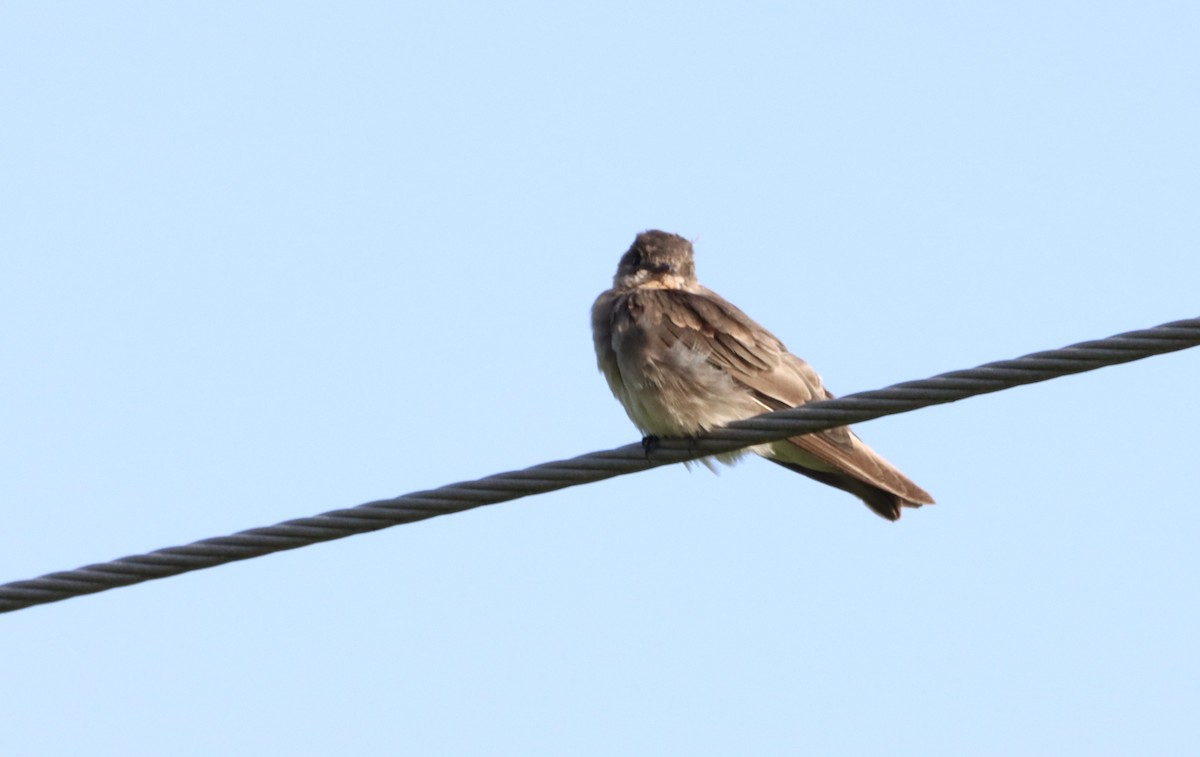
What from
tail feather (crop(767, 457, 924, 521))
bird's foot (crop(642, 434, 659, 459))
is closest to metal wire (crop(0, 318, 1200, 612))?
bird's foot (crop(642, 434, 659, 459))

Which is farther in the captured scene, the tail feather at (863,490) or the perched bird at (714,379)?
the tail feather at (863,490)

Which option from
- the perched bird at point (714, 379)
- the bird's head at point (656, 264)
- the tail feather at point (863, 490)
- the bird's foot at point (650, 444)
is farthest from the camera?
the bird's head at point (656, 264)

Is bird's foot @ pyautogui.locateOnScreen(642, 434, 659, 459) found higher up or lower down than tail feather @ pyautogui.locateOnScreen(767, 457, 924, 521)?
higher up

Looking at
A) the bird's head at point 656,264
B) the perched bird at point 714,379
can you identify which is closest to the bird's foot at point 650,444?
the perched bird at point 714,379

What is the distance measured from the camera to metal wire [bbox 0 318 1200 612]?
5594 millimetres

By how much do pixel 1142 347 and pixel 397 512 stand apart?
8.22 ft

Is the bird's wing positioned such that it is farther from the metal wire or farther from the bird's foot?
the metal wire

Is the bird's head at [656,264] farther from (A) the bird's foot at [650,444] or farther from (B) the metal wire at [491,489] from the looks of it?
(B) the metal wire at [491,489]

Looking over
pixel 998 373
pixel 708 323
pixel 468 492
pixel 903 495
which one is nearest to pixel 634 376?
pixel 708 323

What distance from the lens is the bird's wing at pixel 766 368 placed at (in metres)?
8.19

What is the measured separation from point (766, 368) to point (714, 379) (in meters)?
0.48

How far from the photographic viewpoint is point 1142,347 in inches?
212

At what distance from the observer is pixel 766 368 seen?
28.6ft

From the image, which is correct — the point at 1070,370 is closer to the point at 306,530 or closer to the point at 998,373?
the point at 998,373
